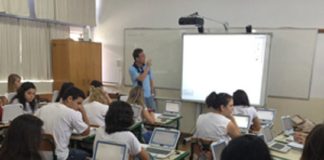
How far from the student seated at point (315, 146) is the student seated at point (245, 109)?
7.25ft

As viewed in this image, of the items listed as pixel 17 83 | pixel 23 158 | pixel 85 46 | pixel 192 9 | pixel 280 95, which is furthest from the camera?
pixel 85 46

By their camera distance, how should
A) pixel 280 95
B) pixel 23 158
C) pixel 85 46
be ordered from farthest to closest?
pixel 85 46 → pixel 280 95 → pixel 23 158

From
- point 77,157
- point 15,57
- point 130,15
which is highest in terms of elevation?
point 130,15

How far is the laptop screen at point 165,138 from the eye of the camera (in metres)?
2.79

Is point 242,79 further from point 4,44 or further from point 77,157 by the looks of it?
point 4,44

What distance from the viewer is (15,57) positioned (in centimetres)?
555

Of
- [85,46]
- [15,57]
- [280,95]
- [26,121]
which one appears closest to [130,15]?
[85,46]

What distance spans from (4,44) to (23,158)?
4.37 metres

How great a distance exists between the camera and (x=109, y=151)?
2275mm

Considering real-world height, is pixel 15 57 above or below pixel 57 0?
below

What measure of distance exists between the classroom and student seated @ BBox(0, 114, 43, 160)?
212 cm

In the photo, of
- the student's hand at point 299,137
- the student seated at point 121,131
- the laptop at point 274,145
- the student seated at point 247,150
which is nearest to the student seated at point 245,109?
the laptop at point 274,145

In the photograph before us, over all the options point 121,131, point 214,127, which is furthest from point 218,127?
point 121,131

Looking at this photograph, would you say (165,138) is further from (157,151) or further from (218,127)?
(218,127)
